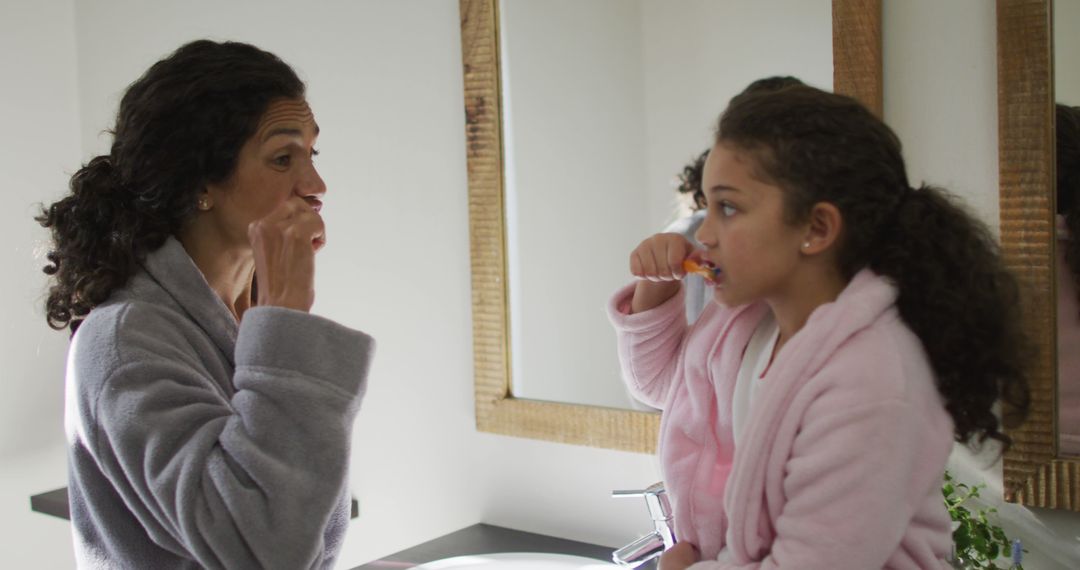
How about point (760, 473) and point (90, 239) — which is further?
point (90, 239)

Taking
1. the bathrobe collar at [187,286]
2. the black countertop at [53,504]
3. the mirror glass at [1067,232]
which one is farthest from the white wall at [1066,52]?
the black countertop at [53,504]

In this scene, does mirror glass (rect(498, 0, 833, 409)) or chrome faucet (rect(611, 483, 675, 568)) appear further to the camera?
mirror glass (rect(498, 0, 833, 409))

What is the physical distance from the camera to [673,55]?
1.51 meters

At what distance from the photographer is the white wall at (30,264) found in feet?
7.39

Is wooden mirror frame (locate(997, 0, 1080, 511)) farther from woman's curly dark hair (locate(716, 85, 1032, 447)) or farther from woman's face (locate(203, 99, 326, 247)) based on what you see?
woman's face (locate(203, 99, 326, 247))

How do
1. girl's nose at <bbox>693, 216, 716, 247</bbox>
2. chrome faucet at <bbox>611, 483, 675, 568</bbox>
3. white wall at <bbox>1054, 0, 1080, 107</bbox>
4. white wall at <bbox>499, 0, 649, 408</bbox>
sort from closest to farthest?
girl's nose at <bbox>693, 216, 716, 247</bbox> → white wall at <bbox>1054, 0, 1080, 107</bbox> → chrome faucet at <bbox>611, 483, 675, 568</bbox> → white wall at <bbox>499, 0, 649, 408</bbox>

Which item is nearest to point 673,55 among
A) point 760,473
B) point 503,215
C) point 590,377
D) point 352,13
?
point 503,215

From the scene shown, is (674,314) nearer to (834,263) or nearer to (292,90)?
(834,263)

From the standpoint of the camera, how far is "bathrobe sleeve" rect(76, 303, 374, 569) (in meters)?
0.90

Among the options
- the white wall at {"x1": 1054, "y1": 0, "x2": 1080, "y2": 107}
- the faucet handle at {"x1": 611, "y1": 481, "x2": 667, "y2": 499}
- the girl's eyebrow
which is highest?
the white wall at {"x1": 1054, "y1": 0, "x2": 1080, "y2": 107}

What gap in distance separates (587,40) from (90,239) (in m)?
0.87

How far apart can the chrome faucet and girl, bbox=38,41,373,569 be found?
41 centimetres

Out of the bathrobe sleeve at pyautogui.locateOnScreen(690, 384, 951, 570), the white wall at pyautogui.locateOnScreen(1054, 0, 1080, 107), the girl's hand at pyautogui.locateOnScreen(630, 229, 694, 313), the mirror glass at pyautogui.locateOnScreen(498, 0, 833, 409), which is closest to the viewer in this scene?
the bathrobe sleeve at pyautogui.locateOnScreen(690, 384, 951, 570)

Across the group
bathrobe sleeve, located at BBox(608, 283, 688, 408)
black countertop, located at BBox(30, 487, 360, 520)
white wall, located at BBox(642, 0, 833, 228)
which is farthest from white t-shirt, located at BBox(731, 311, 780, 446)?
black countertop, located at BBox(30, 487, 360, 520)
